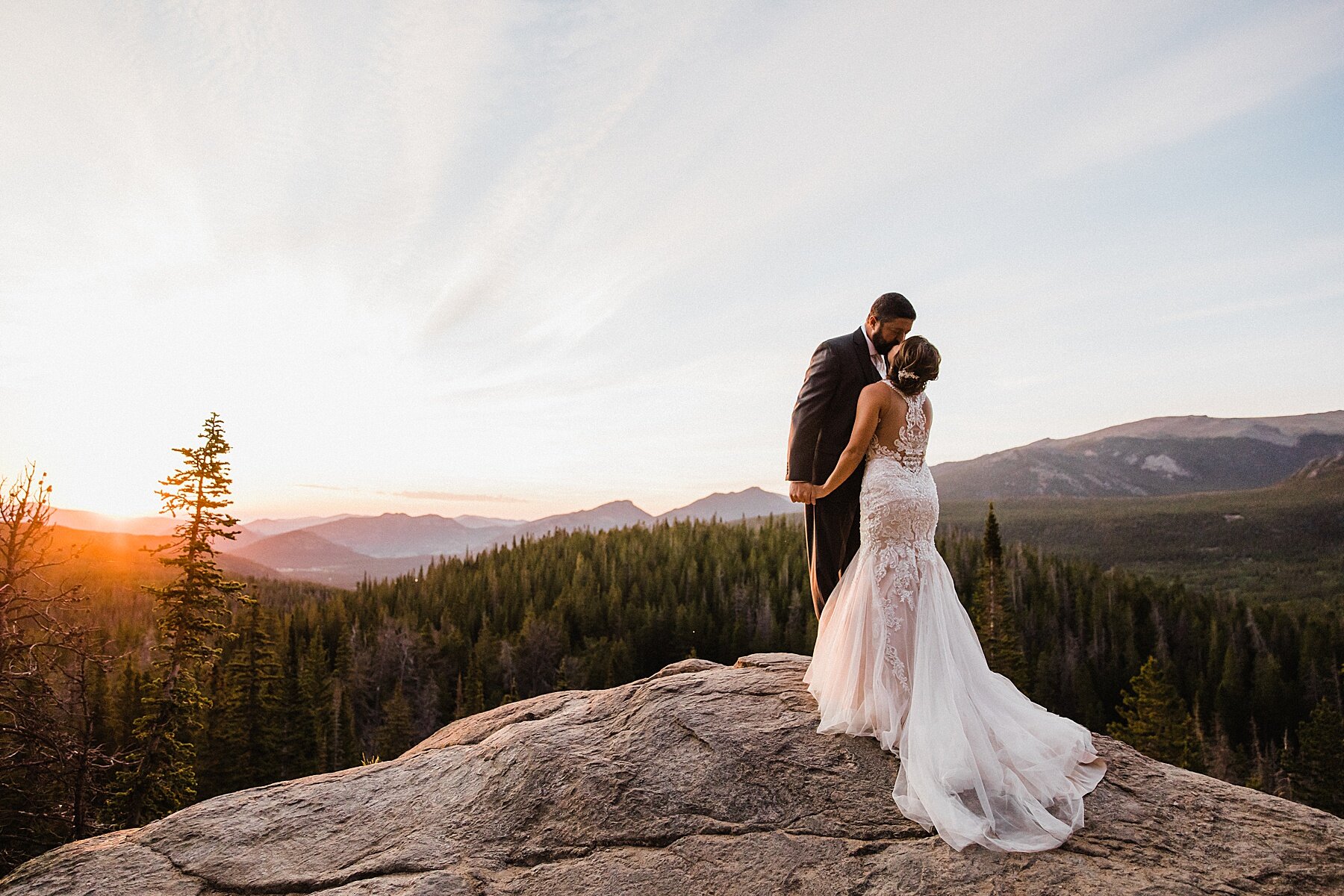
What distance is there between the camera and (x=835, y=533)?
27.9 ft

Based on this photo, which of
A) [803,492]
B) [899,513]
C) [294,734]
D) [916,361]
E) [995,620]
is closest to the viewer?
[916,361]

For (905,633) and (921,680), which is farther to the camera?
(905,633)

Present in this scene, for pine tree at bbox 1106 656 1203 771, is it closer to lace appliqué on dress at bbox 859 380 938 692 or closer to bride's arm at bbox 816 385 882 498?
lace appliqué on dress at bbox 859 380 938 692

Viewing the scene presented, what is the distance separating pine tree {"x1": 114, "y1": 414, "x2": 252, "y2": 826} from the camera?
24094 millimetres

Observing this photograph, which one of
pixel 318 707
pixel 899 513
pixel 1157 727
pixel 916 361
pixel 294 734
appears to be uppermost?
pixel 916 361

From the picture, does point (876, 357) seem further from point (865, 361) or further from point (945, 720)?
point (945, 720)

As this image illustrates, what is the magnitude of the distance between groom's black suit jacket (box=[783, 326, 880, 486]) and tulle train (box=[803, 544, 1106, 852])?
124 centimetres

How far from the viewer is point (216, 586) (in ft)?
81.0

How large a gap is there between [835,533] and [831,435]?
1148mm

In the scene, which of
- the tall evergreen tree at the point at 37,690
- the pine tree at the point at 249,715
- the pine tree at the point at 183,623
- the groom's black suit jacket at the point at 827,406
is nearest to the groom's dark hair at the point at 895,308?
the groom's black suit jacket at the point at 827,406

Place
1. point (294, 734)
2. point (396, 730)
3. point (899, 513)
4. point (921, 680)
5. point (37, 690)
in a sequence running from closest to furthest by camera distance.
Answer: point (921, 680), point (899, 513), point (37, 690), point (294, 734), point (396, 730)

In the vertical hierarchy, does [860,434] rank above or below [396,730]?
above

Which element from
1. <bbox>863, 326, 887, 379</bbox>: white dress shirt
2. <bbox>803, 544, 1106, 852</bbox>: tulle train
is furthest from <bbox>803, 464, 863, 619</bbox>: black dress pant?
<bbox>863, 326, 887, 379</bbox>: white dress shirt

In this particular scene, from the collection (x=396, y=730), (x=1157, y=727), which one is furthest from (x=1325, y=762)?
(x=396, y=730)
